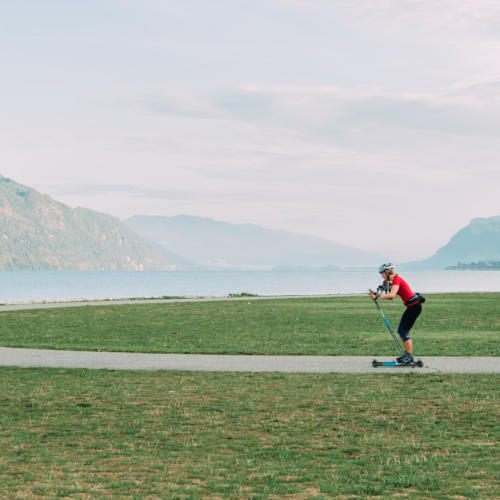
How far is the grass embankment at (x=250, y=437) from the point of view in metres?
6.73

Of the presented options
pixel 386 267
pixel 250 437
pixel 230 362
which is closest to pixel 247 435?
pixel 250 437

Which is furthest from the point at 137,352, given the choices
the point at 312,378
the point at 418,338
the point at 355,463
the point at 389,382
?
the point at 355,463

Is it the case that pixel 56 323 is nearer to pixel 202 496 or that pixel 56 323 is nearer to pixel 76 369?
pixel 76 369

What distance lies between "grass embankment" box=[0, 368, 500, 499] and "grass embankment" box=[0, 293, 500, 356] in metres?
5.44

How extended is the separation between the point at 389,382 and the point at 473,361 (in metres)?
3.40

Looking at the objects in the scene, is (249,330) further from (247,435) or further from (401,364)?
(247,435)

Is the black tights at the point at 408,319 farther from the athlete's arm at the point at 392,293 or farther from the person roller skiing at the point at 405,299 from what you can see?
the athlete's arm at the point at 392,293

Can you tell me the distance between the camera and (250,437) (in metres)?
8.66

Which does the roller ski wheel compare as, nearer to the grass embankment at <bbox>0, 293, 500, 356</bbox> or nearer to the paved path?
the paved path

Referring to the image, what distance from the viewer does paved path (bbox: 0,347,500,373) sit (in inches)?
559

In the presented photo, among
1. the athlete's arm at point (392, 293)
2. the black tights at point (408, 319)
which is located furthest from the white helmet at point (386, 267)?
the black tights at point (408, 319)

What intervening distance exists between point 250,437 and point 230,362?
6741mm

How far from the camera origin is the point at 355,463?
749 cm

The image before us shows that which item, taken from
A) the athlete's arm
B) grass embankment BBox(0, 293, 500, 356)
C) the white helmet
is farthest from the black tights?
grass embankment BBox(0, 293, 500, 356)
